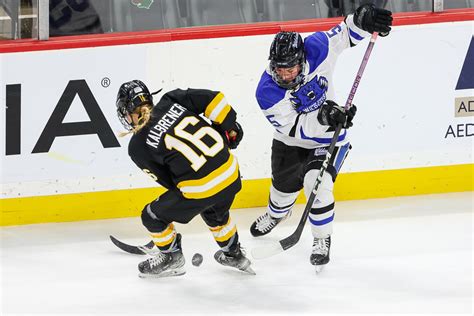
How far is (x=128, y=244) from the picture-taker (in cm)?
433

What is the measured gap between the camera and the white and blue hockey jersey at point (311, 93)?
12.6 ft

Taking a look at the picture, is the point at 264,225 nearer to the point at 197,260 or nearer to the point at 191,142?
the point at 197,260

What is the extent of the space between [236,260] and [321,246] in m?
0.38

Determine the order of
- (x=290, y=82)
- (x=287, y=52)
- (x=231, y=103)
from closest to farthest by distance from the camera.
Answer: (x=287, y=52)
(x=290, y=82)
(x=231, y=103)

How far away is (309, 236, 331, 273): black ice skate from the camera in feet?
12.6

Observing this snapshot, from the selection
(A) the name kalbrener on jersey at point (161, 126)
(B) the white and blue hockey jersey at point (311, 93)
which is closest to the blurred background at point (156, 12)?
(B) the white and blue hockey jersey at point (311, 93)

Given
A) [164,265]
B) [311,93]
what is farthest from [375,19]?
[164,265]

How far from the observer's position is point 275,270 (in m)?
3.91

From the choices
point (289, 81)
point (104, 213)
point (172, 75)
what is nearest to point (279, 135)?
point (289, 81)

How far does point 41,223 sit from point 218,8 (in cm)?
148

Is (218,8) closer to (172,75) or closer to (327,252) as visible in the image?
(172,75)

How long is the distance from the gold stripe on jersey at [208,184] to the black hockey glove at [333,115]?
18.8 inches

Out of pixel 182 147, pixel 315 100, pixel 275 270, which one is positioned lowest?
pixel 275 270

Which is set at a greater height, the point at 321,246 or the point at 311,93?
the point at 311,93
